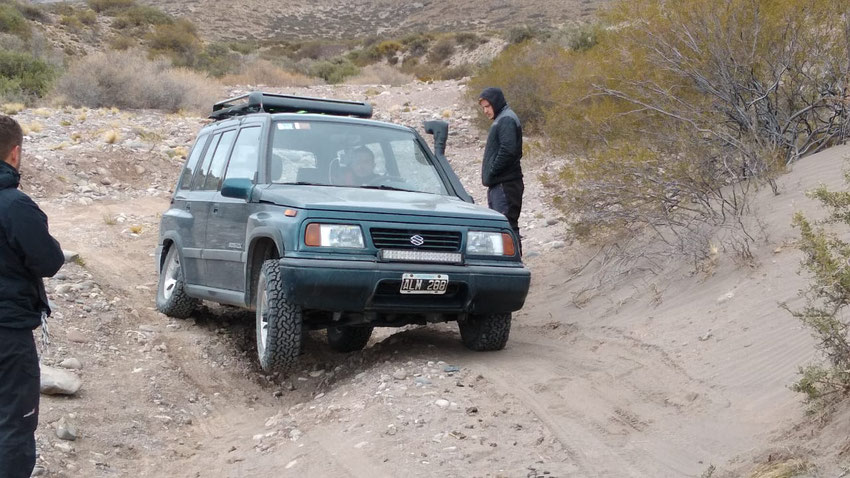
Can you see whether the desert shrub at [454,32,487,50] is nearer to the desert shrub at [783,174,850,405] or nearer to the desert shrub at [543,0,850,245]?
the desert shrub at [543,0,850,245]

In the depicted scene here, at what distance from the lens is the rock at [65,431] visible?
5.34 metres

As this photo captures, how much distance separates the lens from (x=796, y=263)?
Answer: 6.96m

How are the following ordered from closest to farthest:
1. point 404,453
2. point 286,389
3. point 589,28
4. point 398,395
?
point 404,453, point 398,395, point 286,389, point 589,28

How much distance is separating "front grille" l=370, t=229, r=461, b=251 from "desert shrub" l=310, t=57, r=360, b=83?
33.7m

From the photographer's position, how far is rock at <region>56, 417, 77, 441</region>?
5.34 m

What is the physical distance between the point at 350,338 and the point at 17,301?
3.78 metres

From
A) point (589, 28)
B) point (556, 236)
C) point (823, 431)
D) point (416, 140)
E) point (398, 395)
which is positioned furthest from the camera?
point (589, 28)

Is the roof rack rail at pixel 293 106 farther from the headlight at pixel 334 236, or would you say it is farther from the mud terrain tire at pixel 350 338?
the headlight at pixel 334 236

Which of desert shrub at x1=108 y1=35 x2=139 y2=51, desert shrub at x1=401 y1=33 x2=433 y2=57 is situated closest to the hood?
desert shrub at x1=108 y1=35 x2=139 y2=51

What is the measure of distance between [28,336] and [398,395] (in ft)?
7.47

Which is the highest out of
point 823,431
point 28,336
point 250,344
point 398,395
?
point 28,336

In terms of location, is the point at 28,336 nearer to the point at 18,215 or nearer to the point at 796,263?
the point at 18,215

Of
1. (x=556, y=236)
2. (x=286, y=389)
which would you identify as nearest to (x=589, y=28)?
(x=556, y=236)

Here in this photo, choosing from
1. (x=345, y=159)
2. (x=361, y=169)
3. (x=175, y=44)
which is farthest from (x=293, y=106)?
(x=175, y=44)
